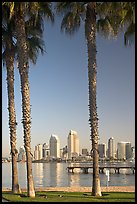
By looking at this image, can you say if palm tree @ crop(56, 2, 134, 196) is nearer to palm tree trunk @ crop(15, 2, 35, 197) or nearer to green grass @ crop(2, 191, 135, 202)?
green grass @ crop(2, 191, 135, 202)

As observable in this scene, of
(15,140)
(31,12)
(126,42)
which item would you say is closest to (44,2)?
(31,12)

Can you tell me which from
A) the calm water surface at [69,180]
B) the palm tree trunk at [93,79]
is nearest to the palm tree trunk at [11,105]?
the palm tree trunk at [93,79]

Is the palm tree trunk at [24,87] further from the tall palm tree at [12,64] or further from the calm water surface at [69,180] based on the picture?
the calm water surface at [69,180]

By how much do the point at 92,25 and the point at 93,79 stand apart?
290 centimetres

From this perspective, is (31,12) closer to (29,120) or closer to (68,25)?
(68,25)

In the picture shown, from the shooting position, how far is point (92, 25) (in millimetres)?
19406

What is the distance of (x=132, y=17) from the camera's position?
A: 18.8 m

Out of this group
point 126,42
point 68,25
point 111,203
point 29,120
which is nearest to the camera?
point 111,203

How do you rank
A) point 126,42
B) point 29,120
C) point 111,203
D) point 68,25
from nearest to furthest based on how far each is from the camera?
point 111,203
point 29,120
point 68,25
point 126,42

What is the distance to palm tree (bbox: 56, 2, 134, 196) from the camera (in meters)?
18.8

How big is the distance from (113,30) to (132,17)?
191 cm

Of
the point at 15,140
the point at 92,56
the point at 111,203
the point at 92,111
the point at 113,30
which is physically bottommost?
the point at 111,203

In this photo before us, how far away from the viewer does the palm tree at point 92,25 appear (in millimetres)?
18828

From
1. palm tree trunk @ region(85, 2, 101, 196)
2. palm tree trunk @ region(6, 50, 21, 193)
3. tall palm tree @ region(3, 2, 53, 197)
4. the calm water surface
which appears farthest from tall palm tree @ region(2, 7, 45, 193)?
the calm water surface
